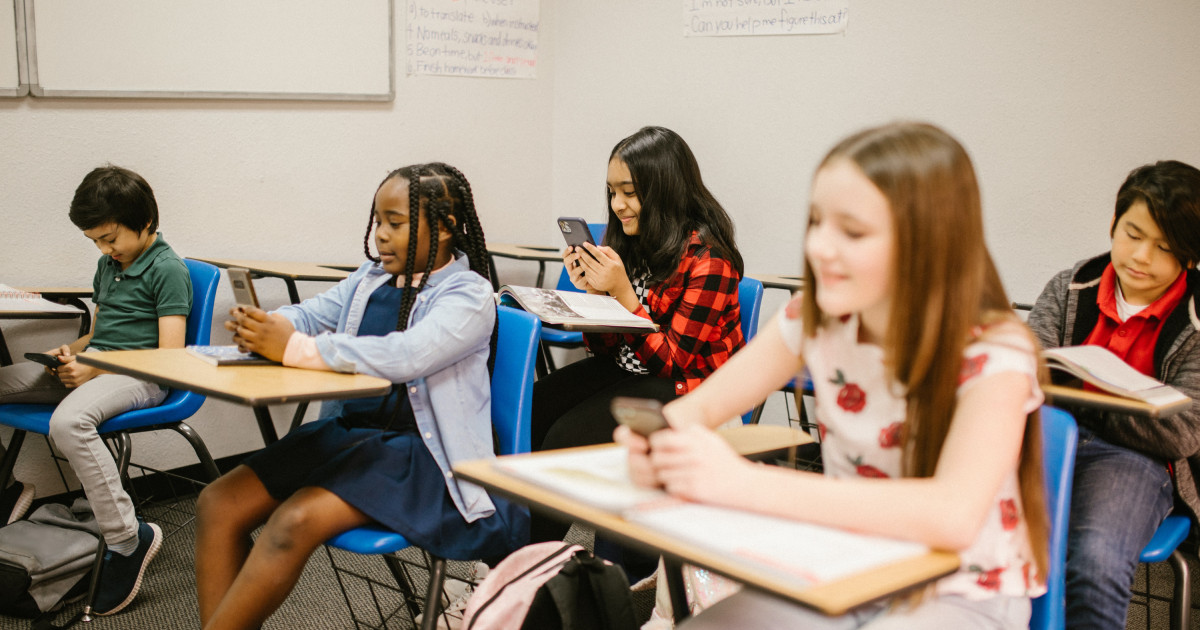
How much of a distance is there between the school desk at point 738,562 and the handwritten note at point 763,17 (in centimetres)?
271

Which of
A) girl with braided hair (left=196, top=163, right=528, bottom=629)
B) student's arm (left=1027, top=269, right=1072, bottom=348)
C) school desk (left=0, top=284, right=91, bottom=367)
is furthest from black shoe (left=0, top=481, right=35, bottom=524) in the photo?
student's arm (left=1027, top=269, right=1072, bottom=348)

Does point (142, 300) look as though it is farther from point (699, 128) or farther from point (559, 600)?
point (699, 128)

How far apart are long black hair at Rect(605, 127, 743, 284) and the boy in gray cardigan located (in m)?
0.83

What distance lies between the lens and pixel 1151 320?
5.76 ft

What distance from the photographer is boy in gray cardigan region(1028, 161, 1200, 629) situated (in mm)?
1426

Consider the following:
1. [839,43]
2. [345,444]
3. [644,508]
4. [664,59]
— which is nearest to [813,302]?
[644,508]

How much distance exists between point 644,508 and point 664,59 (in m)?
3.02

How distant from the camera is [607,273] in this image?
7.00 feet

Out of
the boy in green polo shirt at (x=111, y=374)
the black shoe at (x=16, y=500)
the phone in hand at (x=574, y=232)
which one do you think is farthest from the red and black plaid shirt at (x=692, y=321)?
the black shoe at (x=16, y=500)

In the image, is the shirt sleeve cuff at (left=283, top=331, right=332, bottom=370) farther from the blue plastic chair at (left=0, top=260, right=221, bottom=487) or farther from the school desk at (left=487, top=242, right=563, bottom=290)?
the school desk at (left=487, top=242, right=563, bottom=290)

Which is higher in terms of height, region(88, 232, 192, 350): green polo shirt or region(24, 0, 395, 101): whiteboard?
region(24, 0, 395, 101): whiteboard

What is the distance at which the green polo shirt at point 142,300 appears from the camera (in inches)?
90.0

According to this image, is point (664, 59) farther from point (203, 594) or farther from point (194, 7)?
point (203, 594)

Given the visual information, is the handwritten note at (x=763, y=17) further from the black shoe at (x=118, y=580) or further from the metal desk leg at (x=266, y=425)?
the black shoe at (x=118, y=580)
